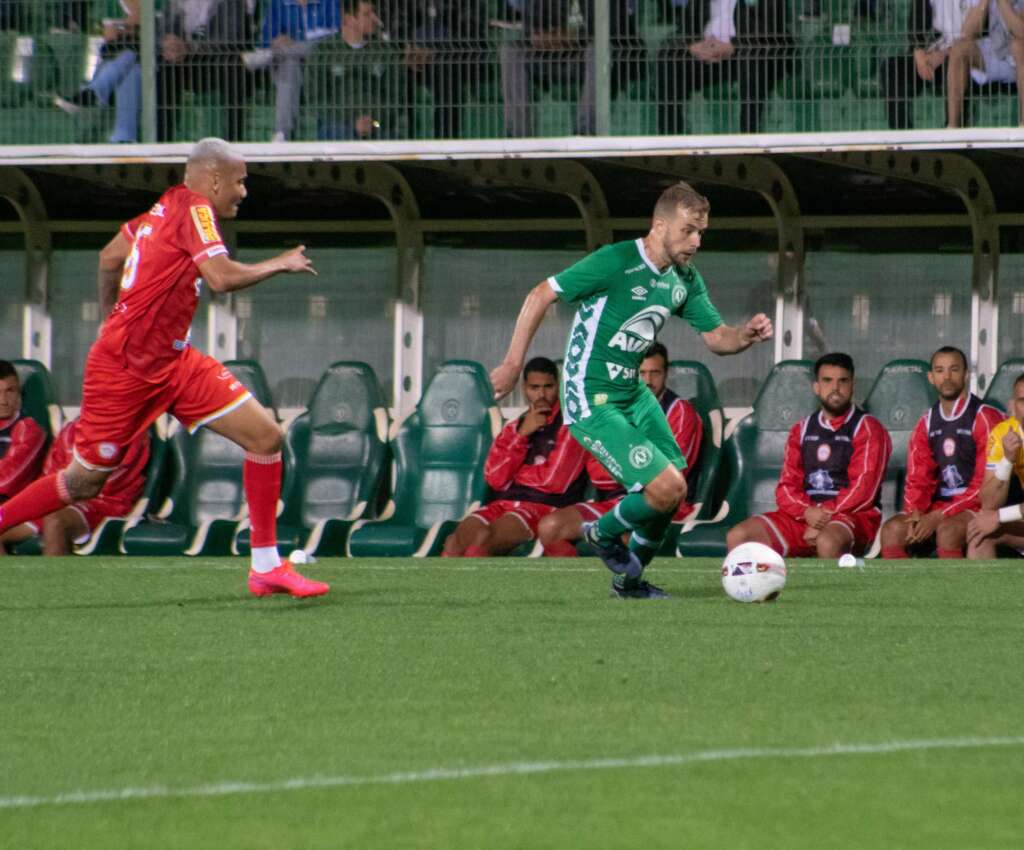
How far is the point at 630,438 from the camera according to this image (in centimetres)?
845

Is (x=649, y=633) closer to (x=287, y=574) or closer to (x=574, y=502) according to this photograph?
(x=287, y=574)

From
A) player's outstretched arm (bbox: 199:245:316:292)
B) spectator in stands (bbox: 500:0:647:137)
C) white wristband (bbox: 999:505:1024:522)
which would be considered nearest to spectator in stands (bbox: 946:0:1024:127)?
spectator in stands (bbox: 500:0:647:137)

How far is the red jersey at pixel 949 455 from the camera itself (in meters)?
12.7

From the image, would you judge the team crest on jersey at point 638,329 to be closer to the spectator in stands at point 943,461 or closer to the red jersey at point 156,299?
the red jersey at point 156,299

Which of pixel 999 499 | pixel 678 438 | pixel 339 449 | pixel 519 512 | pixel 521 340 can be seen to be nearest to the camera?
pixel 521 340

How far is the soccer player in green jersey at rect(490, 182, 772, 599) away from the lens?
839 cm

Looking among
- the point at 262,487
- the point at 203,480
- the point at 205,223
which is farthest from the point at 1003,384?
the point at 205,223

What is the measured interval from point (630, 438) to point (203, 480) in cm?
696

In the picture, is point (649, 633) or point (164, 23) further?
point (164, 23)

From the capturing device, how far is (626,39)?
48.5ft

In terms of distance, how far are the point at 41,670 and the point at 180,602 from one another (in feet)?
8.13

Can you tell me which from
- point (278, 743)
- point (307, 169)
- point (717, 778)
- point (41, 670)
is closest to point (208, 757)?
point (278, 743)

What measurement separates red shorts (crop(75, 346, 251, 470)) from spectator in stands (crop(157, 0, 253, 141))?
23.4 feet

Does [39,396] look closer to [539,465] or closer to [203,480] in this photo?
[203,480]
